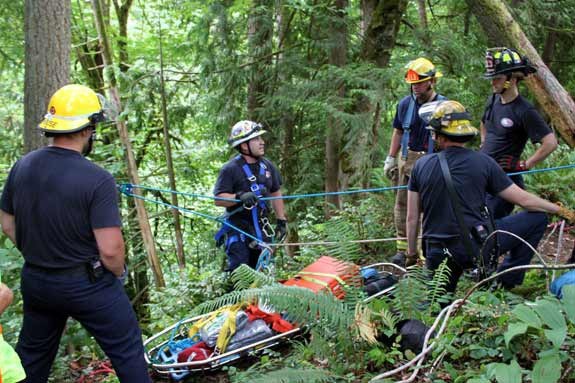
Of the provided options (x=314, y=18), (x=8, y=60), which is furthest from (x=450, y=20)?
(x=8, y=60)

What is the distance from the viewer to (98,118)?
148 inches

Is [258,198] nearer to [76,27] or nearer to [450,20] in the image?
[450,20]

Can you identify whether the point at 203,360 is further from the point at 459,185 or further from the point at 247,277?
the point at 459,185

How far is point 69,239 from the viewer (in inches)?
141

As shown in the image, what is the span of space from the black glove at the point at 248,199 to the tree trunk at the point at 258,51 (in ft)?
13.8

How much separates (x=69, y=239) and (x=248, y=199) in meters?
2.73

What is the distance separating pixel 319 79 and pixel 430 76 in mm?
3436

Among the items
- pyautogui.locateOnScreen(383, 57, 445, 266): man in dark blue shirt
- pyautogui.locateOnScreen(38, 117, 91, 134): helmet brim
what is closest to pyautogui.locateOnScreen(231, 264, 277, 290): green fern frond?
pyautogui.locateOnScreen(38, 117, 91, 134): helmet brim

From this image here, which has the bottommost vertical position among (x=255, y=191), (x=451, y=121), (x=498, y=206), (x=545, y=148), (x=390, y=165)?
(x=498, y=206)

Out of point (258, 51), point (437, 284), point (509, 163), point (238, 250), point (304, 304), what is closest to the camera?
point (304, 304)

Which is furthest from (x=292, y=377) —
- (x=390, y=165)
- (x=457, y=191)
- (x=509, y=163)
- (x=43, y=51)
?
(x=43, y=51)

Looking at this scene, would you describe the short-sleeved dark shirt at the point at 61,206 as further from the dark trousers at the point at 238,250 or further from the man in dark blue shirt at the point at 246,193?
the dark trousers at the point at 238,250

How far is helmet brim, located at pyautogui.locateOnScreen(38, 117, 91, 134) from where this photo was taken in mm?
3586

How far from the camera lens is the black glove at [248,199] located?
20.1 ft
